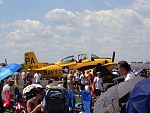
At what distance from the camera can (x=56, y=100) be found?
8.48 m

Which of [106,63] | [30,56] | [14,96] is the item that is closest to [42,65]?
[30,56]

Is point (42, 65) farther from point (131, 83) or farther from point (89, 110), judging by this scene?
point (131, 83)

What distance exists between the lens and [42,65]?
3925 cm

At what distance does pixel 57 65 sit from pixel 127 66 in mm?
29383

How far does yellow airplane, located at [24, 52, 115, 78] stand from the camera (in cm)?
3434

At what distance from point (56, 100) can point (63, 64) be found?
28025 mm

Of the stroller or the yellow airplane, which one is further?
the yellow airplane

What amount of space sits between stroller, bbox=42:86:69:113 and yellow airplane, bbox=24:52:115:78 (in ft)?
81.8

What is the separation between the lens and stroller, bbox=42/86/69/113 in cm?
836

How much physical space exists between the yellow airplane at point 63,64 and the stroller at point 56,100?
24928 millimetres

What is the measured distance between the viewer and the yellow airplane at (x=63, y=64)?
A: 3434 cm

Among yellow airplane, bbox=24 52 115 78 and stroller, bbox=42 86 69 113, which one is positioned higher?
stroller, bbox=42 86 69 113

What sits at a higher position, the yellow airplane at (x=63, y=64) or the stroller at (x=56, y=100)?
the stroller at (x=56, y=100)

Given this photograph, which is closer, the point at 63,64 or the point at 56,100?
the point at 56,100
